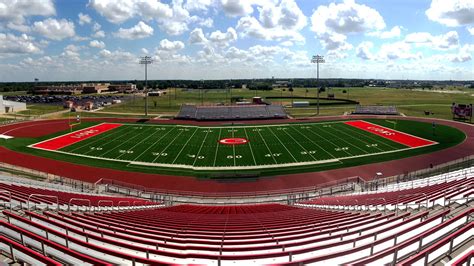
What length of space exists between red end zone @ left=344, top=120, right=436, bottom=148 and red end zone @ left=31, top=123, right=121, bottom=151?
46048 mm

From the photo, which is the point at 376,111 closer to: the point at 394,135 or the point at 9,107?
the point at 394,135

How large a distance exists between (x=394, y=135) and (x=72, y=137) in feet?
167

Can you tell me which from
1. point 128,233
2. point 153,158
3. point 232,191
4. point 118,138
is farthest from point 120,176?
point 128,233

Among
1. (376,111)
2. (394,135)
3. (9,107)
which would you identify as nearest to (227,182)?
(394,135)

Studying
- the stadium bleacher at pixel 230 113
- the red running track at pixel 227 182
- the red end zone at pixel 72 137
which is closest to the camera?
the red running track at pixel 227 182

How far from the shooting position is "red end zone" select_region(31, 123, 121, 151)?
42.8 metres

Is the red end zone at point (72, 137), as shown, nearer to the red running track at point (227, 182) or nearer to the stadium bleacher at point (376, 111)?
the red running track at point (227, 182)

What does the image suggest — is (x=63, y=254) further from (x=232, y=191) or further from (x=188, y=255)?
(x=232, y=191)

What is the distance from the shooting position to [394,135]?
4925 centimetres

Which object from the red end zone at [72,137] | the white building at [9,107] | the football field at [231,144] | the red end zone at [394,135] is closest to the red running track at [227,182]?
the football field at [231,144]

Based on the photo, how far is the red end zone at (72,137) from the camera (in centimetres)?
4278

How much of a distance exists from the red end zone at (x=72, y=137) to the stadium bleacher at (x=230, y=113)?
18.0 meters

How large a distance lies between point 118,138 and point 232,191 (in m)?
27.2

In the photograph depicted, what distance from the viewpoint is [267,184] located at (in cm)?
2945
